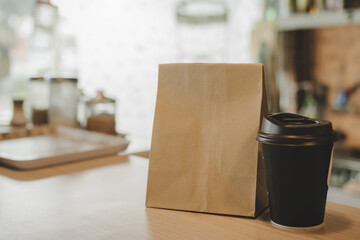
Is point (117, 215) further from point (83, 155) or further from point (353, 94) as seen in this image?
point (353, 94)

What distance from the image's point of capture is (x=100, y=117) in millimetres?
1567

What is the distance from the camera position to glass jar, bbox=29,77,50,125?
1791 mm

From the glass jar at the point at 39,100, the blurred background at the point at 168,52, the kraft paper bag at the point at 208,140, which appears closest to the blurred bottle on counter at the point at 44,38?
the blurred background at the point at 168,52

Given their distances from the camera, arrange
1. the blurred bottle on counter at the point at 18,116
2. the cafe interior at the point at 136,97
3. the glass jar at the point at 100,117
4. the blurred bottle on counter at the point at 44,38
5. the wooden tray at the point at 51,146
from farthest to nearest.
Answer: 1. the blurred bottle on counter at the point at 44,38
2. the blurred bottle on counter at the point at 18,116
3. the glass jar at the point at 100,117
4. the wooden tray at the point at 51,146
5. the cafe interior at the point at 136,97

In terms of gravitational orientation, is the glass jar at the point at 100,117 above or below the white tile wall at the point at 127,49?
below

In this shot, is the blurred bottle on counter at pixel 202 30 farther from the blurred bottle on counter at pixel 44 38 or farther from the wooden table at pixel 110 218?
the wooden table at pixel 110 218

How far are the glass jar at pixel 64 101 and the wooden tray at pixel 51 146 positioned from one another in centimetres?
9

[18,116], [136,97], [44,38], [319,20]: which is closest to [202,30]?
[136,97]

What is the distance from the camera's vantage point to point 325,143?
64 centimetres

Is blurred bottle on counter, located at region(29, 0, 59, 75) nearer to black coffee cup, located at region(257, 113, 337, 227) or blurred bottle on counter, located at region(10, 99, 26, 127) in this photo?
blurred bottle on counter, located at region(10, 99, 26, 127)

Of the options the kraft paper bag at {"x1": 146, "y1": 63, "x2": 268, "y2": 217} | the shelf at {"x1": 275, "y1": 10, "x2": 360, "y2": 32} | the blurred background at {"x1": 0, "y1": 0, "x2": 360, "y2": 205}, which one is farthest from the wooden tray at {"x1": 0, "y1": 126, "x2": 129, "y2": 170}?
the shelf at {"x1": 275, "y1": 10, "x2": 360, "y2": 32}

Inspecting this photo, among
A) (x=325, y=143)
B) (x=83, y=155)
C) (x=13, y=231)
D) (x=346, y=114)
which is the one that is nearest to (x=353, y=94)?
(x=346, y=114)

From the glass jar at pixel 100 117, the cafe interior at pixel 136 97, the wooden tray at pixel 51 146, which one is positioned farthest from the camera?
the glass jar at pixel 100 117

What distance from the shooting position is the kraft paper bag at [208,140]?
73cm
